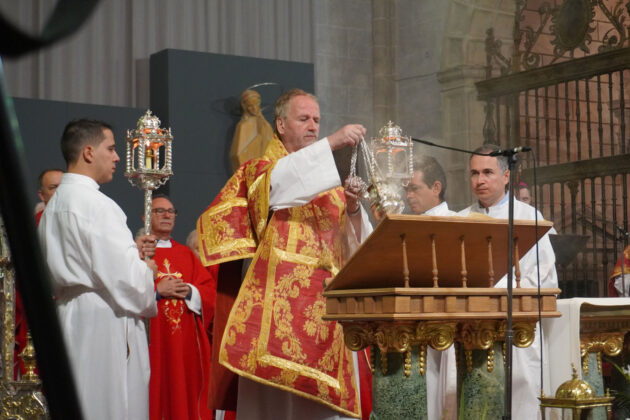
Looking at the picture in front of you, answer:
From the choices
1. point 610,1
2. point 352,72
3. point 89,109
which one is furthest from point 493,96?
point 89,109

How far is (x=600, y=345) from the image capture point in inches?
184

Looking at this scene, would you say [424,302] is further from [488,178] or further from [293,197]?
[488,178]

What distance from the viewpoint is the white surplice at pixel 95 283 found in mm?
4148

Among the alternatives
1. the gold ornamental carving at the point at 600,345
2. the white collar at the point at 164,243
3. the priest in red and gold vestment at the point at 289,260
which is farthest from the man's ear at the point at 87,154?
the white collar at the point at 164,243

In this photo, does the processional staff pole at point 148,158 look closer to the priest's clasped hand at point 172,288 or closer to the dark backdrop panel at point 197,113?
the priest's clasped hand at point 172,288

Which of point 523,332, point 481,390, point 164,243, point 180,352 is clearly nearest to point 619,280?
point 180,352

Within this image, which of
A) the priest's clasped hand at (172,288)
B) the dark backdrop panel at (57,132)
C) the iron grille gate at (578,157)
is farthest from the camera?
the iron grille gate at (578,157)

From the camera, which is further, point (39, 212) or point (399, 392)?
point (39, 212)

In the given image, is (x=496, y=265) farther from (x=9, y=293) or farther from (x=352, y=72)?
(x=352, y=72)

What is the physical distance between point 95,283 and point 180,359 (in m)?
2.73

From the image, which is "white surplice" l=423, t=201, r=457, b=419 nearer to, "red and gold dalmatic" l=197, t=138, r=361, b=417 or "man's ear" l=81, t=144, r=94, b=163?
"red and gold dalmatic" l=197, t=138, r=361, b=417

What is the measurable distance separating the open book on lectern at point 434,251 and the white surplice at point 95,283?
1.18 metres

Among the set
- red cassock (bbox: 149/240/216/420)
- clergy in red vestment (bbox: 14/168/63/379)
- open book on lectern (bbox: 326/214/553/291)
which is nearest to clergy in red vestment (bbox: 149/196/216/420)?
red cassock (bbox: 149/240/216/420)

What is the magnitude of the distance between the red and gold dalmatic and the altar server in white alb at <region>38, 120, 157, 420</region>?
→ 1.27ft
